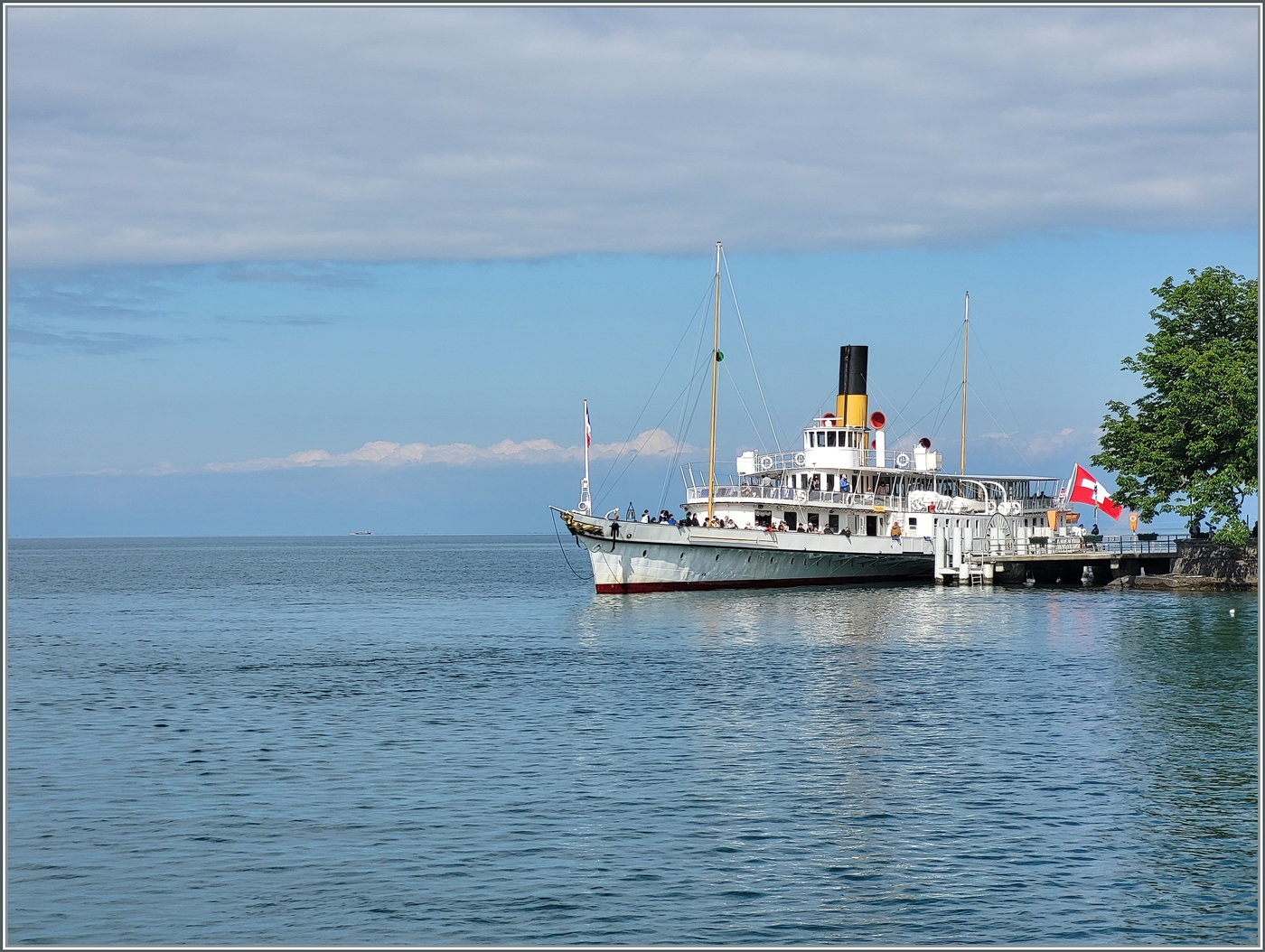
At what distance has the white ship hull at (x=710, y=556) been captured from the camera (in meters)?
64.6

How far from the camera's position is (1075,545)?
77.7 meters

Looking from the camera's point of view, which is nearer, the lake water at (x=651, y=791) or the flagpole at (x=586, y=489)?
the lake water at (x=651, y=791)

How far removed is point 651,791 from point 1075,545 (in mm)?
60523

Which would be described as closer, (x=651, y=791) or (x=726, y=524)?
(x=651, y=791)

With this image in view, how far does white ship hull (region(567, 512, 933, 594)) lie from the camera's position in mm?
64625

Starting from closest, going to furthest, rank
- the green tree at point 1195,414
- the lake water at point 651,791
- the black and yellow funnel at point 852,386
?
the lake water at point 651,791
the green tree at point 1195,414
the black and yellow funnel at point 852,386

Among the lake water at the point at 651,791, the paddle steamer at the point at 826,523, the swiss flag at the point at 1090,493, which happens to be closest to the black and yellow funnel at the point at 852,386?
the paddle steamer at the point at 826,523

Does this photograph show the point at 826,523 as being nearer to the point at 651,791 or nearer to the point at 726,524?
the point at 726,524

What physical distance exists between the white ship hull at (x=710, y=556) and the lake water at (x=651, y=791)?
15.7 meters

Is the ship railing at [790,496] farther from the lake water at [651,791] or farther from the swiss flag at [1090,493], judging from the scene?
the lake water at [651,791]

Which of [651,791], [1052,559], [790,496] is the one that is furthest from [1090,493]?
[651,791]

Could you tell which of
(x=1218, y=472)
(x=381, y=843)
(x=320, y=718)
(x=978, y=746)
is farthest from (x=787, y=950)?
(x=1218, y=472)

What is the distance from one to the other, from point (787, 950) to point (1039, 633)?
36.4 m

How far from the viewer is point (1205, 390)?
2493 inches
